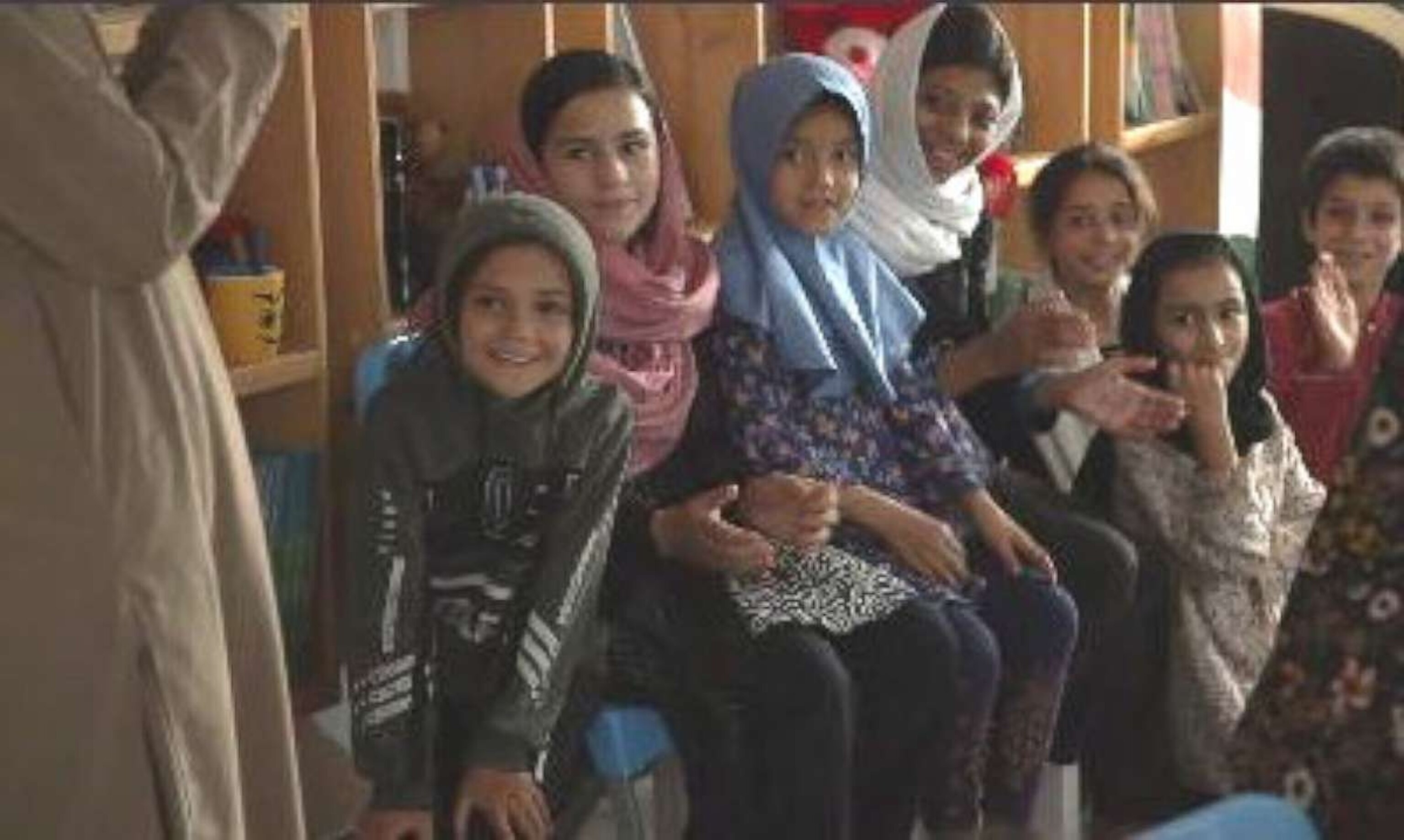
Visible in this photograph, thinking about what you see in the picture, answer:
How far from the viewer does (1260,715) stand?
131 cm

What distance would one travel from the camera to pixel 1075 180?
263 centimetres

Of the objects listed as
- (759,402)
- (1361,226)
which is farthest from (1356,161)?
(759,402)

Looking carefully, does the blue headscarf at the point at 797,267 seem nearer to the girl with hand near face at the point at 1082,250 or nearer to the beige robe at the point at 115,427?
the girl with hand near face at the point at 1082,250

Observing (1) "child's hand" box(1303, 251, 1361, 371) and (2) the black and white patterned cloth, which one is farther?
(1) "child's hand" box(1303, 251, 1361, 371)

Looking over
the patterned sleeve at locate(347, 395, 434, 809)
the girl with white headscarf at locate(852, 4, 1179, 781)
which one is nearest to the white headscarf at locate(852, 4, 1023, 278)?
the girl with white headscarf at locate(852, 4, 1179, 781)

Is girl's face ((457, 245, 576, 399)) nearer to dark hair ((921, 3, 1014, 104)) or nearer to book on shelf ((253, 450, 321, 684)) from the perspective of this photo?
book on shelf ((253, 450, 321, 684))

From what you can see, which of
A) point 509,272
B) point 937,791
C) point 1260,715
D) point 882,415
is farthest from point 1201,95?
point 1260,715

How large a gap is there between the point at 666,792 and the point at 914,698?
0.30m

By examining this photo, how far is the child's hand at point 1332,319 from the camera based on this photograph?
269cm

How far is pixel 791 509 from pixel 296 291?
25.9 inches

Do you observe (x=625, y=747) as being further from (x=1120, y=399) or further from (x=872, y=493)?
(x=1120, y=399)

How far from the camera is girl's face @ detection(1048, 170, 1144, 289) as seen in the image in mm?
→ 2619

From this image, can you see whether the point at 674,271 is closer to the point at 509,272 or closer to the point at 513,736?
the point at 509,272

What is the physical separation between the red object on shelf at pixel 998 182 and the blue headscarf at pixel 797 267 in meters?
0.40
